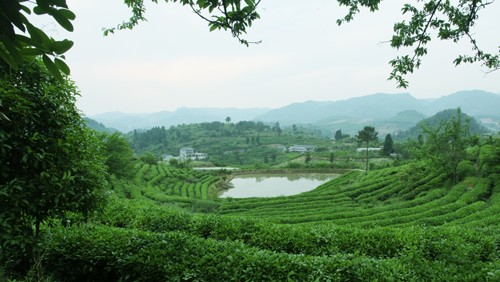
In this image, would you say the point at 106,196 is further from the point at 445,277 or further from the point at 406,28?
the point at 406,28

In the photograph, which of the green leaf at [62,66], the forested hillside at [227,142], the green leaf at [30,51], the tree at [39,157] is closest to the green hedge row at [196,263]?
the tree at [39,157]

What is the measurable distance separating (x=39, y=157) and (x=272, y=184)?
42356 mm

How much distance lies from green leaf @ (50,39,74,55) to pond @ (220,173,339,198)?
35.1 m

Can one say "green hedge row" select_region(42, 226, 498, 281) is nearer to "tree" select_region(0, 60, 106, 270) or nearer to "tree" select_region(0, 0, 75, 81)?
"tree" select_region(0, 60, 106, 270)

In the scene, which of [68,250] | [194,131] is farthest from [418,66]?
[194,131]

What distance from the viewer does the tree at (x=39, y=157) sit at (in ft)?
11.1

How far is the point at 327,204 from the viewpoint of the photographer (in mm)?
22219

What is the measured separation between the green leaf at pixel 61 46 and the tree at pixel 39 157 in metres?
2.42

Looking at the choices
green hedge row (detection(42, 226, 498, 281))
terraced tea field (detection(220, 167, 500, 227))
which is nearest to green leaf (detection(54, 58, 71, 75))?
green hedge row (detection(42, 226, 498, 281))

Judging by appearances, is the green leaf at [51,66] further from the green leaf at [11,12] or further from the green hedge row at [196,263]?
the green hedge row at [196,263]

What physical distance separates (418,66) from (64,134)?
16.7 ft

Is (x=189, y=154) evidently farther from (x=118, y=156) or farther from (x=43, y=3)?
(x=43, y=3)

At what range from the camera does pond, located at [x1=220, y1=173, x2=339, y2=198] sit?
128ft

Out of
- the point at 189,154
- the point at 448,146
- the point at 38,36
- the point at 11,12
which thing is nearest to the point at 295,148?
the point at 189,154
